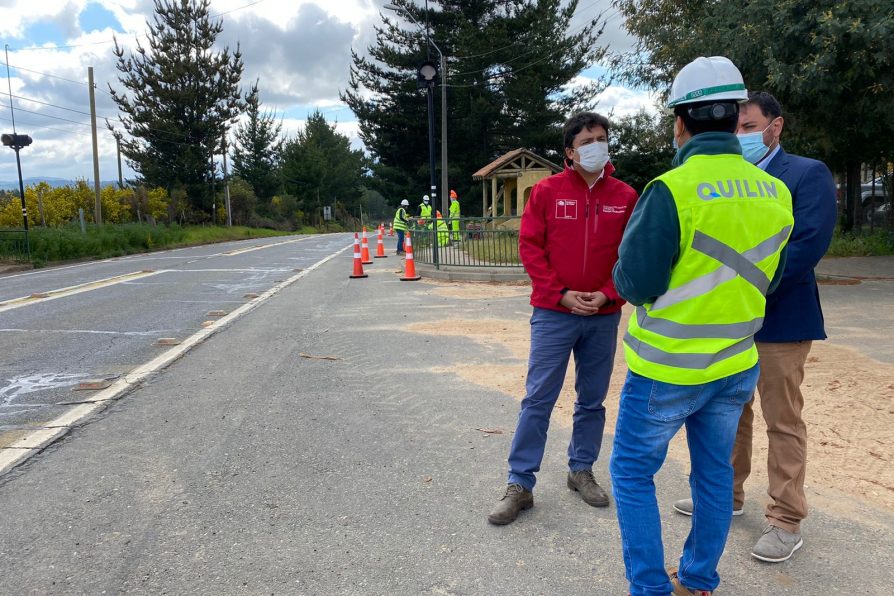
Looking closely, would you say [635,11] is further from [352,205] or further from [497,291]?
[352,205]

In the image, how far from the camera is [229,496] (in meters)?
3.55

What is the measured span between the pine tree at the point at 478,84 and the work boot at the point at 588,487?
29.9 meters

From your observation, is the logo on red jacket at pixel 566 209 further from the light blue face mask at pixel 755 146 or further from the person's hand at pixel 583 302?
the light blue face mask at pixel 755 146

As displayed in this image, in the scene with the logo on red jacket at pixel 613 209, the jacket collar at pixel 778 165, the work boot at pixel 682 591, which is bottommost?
the work boot at pixel 682 591

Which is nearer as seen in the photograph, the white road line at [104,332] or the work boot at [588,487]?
the work boot at [588,487]

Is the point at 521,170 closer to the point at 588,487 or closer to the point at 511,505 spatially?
the point at 588,487

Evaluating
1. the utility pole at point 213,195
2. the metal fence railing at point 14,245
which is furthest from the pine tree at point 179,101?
the metal fence railing at point 14,245

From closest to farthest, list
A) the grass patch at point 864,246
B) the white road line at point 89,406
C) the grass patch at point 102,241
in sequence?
the white road line at point 89,406 < the grass patch at point 864,246 < the grass patch at point 102,241

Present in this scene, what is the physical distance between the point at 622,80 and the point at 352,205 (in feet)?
243

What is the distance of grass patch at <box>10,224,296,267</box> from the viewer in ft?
71.8

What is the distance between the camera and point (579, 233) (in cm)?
331

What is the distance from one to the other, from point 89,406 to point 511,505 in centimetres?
371

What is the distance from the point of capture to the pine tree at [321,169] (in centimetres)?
6919

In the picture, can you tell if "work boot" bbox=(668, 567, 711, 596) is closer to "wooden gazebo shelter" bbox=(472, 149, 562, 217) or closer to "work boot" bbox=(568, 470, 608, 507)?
"work boot" bbox=(568, 470, 608, 507)
